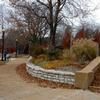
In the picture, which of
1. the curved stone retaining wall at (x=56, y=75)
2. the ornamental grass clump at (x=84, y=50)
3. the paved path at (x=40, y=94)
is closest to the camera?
the paved path at (x=40, y=94)

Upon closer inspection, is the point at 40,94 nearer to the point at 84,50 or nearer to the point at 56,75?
the point at 56,75

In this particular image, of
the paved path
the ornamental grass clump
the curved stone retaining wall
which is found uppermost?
the ornamental grass clump

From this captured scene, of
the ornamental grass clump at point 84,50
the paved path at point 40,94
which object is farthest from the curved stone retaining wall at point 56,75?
the ornamental grass clump at point 84,50

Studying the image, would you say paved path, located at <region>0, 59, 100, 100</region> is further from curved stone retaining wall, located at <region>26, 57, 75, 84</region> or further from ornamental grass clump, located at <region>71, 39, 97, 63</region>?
ornamental grass clump, located at <region>71, 39, 97, 63</region>

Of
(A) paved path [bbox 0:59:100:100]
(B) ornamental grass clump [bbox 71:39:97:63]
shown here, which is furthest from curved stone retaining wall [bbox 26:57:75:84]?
(B) ornamental grass clump [bbox 71:39:97:63]

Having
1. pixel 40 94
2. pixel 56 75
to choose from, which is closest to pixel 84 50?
pixel 56 75

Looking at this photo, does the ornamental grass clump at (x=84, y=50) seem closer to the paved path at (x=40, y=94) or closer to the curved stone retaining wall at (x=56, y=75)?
the curved stone retaining wall at (x=56, y=75)

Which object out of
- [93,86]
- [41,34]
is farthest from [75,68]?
[41,34]

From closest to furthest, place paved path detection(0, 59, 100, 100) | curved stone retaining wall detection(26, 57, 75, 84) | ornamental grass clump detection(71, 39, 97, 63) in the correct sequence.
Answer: paved path detection(0, 59, 100, 100)
curved stone retaining wall detection(26, 57, 75, 84)
ornamental grass clump detection(71, 39, 97, 63)

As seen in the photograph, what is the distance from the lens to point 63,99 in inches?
463

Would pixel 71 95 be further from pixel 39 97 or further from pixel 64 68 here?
pixel 64 68

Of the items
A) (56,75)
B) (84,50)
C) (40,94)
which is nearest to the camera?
(40,94)

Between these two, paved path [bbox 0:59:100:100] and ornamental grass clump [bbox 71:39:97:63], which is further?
ornamental grass clump [bbox 71:39:97:63]

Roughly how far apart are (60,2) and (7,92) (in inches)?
731
